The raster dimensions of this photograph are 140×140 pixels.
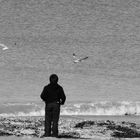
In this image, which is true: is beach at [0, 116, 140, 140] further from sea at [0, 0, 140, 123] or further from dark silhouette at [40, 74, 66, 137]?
sea at [0, 0, 140, 123]

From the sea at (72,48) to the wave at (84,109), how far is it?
1.46 meters

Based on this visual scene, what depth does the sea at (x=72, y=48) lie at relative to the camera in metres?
22.0

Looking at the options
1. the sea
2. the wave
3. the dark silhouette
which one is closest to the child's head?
the dark silhouette

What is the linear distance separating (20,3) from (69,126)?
13108 mm

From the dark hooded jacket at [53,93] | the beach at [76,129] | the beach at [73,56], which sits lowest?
the beach at [76,129]

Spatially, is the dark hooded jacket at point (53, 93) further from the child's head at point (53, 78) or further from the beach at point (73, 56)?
the beach at point (73, 56)

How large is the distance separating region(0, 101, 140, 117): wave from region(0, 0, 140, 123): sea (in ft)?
4.80

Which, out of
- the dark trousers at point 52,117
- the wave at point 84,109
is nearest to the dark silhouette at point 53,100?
the dark trousers at point 52,117

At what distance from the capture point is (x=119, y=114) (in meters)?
17.9

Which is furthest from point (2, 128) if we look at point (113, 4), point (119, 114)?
point (113, 4)

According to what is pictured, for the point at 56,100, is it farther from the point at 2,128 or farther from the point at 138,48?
the point at 138,48

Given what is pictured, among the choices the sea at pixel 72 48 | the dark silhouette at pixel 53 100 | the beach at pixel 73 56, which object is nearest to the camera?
the dark silhouette at pixel 53 100

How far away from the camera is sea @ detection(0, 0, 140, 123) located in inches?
868

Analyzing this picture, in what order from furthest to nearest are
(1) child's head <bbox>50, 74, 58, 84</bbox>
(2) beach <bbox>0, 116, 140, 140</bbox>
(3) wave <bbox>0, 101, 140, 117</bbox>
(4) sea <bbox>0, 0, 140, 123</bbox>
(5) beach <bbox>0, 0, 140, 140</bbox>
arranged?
(4) sea <bbox>0, 0, 140, 123</bbox> → (5) beach <bbox>0, 0, 140, 140</bbox> → (3) wave <bbox>0, 101, 140, 117</bbox> → (2) beach <bbox>0, 116, 140, 140</bbox> → (1) child's head <bbox>50, 74, 58, 84</bbox>
